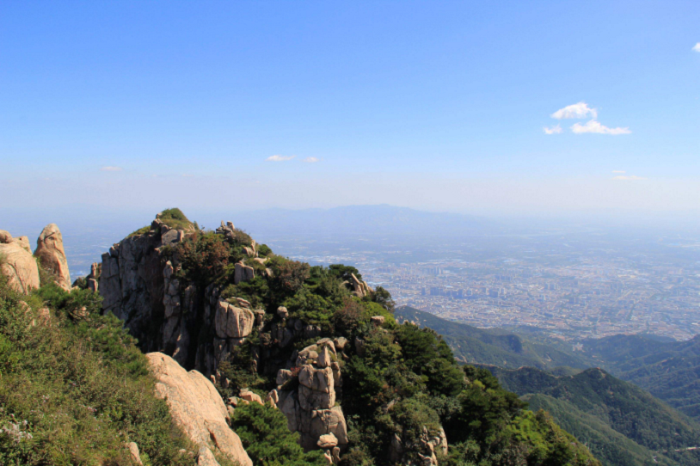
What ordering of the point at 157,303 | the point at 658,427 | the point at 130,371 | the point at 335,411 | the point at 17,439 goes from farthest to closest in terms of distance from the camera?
1. the point at 658,427
2. the point at 157,303
3. the point at 335,411
4. the point at 130,371
5. the point at 17,439

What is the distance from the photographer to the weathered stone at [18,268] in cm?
1141

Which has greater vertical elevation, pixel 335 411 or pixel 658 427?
pixel 335 411

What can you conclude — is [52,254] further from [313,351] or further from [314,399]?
[314,399]

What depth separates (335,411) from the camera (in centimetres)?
1750

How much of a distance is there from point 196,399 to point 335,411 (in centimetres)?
797

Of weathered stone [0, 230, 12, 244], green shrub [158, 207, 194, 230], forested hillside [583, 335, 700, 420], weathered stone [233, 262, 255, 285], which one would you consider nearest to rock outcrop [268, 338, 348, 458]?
weathered stone [233, 262, 255, 285]

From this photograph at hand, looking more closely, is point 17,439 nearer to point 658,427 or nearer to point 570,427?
point 570,427

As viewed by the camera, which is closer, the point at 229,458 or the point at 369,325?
the point at 229,458

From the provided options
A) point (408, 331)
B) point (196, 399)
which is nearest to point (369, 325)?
point (408, 331)

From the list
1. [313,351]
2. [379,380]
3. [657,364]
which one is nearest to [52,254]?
[313,351]

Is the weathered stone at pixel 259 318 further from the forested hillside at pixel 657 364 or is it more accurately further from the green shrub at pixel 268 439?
the forested hillside at pixel 657 364

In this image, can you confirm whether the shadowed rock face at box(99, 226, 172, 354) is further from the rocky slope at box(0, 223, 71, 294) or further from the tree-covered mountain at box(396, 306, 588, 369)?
the tree-covered mountain at box(396, 306, 588, 369)

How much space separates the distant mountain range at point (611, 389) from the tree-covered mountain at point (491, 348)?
1.21ft

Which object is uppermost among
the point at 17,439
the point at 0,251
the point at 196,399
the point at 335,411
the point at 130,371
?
the point at 0,251
